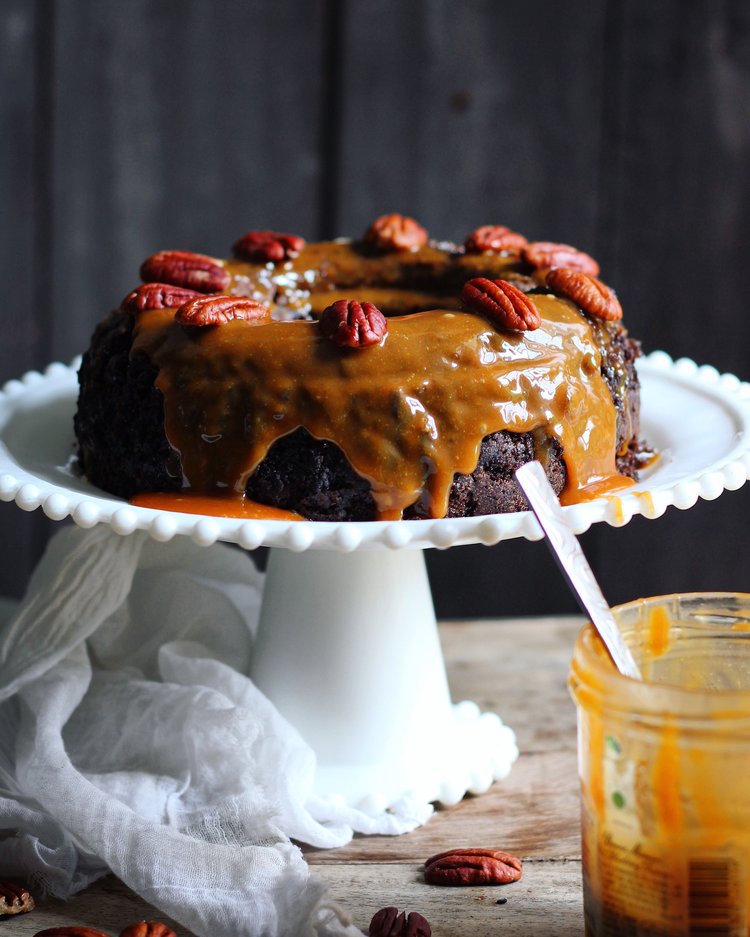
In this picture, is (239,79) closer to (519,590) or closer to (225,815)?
(519,590)

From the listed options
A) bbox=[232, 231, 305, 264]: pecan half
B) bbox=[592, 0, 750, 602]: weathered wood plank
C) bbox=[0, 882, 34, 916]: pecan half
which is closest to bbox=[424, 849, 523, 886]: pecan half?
bbox=[0, 882, 34, 916]: pecan half

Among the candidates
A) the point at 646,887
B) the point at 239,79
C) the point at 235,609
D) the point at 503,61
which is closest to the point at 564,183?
the point at 503,61

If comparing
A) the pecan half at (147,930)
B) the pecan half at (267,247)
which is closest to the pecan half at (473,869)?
the pecan half at (147,930)

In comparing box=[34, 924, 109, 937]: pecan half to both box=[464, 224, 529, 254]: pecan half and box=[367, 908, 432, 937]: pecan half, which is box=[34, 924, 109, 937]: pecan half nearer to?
box=[367, 908, 432, 937]: pecan half

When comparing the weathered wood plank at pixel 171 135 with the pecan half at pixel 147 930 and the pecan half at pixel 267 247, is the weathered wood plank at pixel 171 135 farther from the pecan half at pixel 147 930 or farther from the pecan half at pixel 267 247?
the pecan half at pixel 147 930

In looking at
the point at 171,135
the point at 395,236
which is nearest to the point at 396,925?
the point at 395,236

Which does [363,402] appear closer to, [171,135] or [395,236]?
[395,236]
